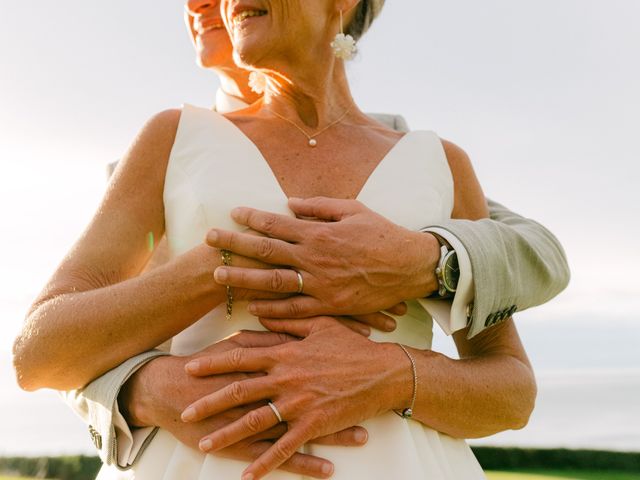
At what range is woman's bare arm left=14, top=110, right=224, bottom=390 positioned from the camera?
2168mm

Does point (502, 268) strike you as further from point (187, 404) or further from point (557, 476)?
point (557, 476)

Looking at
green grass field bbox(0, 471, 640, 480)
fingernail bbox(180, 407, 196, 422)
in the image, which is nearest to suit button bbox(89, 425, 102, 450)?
fingernail bbox(180, 407, 196, 422)

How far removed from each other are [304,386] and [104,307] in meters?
0.64

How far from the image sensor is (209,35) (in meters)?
3.98

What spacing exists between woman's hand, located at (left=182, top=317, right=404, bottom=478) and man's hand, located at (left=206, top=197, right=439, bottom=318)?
0.07 meters

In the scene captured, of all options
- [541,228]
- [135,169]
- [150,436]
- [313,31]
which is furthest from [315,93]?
[150,436]

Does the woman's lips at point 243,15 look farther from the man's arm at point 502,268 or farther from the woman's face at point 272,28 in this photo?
the man's arm at point 502,268

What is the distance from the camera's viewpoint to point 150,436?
2230 millimetres

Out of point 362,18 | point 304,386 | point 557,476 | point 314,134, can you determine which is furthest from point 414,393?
point 557,476

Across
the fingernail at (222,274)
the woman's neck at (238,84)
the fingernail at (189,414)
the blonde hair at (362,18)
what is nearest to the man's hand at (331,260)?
the fingernail at (222,274)

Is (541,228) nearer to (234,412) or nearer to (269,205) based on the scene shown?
(269,205)

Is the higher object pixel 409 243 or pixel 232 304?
pixel 409 243

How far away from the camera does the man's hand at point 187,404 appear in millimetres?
2076

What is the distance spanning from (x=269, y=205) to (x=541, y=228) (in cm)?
103
